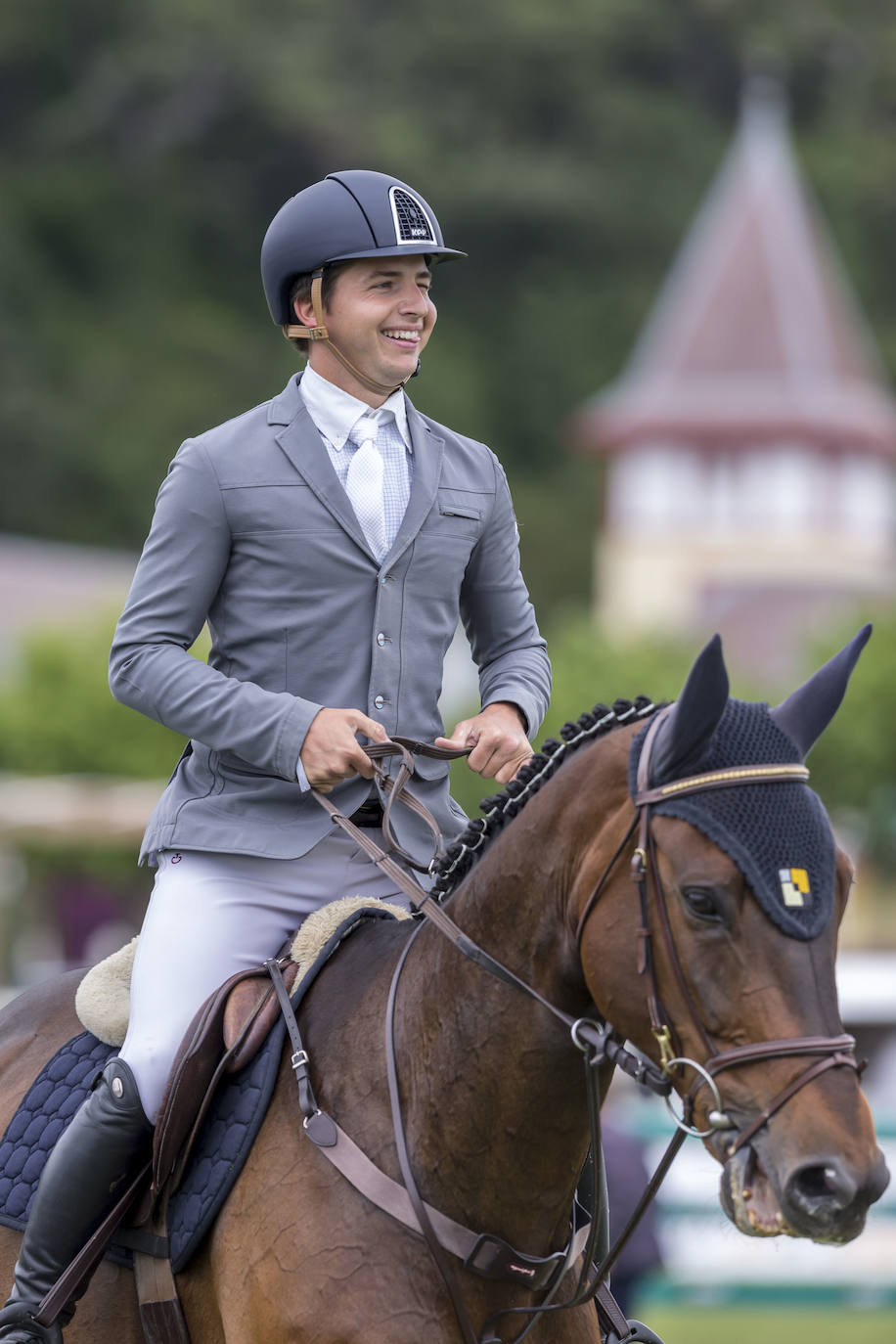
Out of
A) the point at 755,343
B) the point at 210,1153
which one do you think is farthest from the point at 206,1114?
the point at 755,343

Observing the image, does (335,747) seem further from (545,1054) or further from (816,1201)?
(816,1201)

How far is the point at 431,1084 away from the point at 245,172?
211 feet

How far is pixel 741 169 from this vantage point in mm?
64500

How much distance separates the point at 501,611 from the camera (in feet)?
16.2

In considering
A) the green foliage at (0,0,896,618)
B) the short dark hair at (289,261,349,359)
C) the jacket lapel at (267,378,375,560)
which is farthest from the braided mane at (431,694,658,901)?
the green foliage at (0,0,896,618)

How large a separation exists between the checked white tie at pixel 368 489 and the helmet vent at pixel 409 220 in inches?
16.4

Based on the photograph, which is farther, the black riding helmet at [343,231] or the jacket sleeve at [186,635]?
the black riding helmet at [343,231]

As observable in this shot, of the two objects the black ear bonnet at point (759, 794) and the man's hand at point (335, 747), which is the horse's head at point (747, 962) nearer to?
the black ear bonnet at point (759, 794)

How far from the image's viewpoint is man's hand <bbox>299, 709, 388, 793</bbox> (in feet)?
14.1

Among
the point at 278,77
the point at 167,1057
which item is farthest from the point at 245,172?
the point at 167,1057

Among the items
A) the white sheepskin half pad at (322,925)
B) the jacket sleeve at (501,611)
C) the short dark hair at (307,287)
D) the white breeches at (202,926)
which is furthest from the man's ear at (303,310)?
the white sheepskin half pad at (322,925)

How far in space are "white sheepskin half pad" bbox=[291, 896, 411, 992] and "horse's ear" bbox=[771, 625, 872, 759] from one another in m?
1.06

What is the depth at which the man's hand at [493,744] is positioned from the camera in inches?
177

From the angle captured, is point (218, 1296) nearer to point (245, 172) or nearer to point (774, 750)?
point (774, 750)
